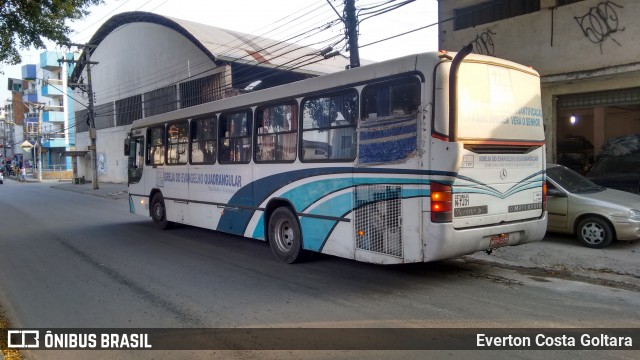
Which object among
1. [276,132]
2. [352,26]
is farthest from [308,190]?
[352,26]

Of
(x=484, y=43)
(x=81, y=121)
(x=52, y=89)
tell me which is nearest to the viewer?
(x=484, y=43)

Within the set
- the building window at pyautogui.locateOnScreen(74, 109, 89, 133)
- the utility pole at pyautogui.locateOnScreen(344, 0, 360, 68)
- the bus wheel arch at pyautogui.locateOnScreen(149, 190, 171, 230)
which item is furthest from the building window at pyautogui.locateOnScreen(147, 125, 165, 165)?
the building window at pyautogui.locateOnScreen(74, 109, 89, 133)

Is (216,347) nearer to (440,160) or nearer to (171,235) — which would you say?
(440,160)

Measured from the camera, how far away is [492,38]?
12.4 meters

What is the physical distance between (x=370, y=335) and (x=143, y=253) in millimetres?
5799

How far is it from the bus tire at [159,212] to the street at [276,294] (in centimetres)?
238

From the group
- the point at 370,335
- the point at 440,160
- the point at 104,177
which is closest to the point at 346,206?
the point at 440,160

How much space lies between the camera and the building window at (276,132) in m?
7.24

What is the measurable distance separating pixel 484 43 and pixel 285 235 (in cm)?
857

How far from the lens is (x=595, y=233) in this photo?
794 centimetres

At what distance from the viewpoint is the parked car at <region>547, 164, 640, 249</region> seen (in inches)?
300

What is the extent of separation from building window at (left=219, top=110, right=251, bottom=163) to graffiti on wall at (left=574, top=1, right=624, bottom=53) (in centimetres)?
831

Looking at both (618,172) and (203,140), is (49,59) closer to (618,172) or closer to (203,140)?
(203,140)

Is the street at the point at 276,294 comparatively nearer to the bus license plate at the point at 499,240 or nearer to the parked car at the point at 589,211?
the bus license plate at the point at 499,240
